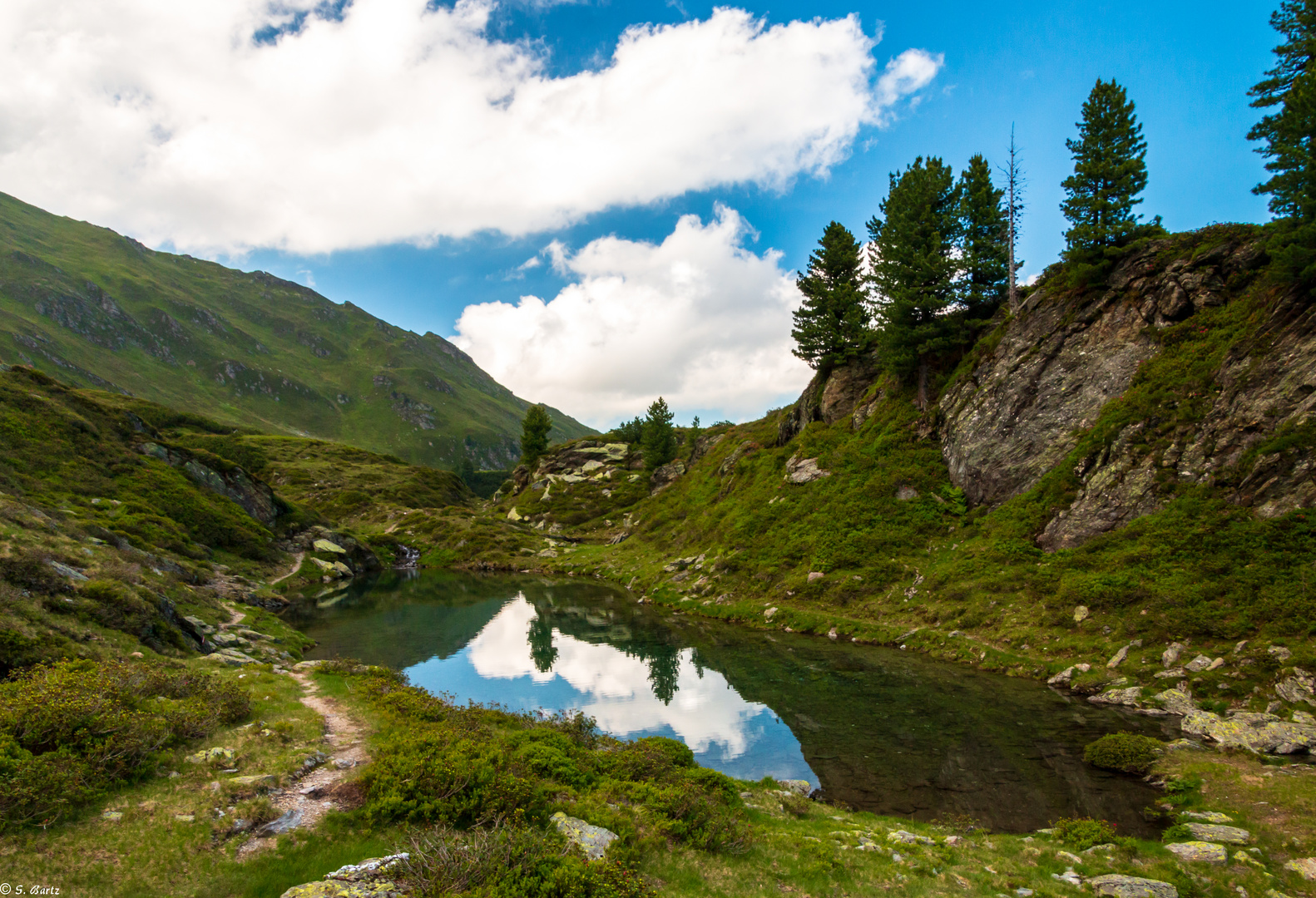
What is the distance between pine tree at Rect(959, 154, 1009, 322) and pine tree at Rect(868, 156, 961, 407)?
3.94 ft

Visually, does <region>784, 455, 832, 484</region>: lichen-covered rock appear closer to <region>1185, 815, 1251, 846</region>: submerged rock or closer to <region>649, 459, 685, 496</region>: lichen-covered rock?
<region>1185, 815, 1251, 846</region>: submerged rock

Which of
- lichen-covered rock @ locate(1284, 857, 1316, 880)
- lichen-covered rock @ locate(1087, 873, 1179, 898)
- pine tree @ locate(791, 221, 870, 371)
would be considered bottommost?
lichen-covered rock @ locate(1087, 873, 1179, 898)

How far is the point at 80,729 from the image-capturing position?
37.5 ft

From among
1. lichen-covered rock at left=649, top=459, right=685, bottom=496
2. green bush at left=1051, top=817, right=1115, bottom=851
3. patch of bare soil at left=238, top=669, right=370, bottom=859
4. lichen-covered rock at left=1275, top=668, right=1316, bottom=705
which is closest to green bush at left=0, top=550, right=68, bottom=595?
patch of bare soil at left=238, top=669, right=370, bottom=859

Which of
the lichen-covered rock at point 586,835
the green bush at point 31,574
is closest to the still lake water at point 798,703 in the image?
the lichen-covered rock at point 586,835

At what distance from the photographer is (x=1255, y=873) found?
470 inches

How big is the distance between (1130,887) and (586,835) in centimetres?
1168

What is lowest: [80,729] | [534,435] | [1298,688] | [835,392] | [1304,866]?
[1304,866]

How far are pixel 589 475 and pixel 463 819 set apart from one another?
118m

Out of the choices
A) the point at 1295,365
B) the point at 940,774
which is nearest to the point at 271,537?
the point at 940,774

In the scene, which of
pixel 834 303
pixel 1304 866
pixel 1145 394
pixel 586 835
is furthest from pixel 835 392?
pixel 586 835

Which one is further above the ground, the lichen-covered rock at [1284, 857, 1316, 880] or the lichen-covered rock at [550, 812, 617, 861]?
the lichen-covered rock at [1284, 857, 1316, 880]

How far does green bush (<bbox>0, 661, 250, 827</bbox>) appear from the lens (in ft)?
30.8

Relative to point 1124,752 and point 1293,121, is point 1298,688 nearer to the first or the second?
point 1124,752
